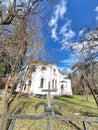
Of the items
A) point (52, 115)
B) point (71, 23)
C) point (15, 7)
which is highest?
point (71, 23)

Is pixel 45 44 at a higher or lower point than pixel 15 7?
lower

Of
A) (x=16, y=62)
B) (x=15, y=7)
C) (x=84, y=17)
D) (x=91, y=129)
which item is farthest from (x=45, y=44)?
(x=91, y=129)

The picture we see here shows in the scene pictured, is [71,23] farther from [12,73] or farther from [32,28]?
[12,73]

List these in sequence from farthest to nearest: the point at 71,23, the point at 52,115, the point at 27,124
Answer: the point at 71,23 < the point at 27,124 < the point at 52,115

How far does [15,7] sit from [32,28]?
1.97m

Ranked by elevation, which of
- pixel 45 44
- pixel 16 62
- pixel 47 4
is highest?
pixel 47 4

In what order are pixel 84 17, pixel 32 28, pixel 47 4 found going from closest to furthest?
pixel 32 28 < pixel 47 4 < pixel 84 17

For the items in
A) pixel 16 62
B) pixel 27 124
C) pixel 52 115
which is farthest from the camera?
pixel 27 124

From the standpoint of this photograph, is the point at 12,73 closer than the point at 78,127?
Yes

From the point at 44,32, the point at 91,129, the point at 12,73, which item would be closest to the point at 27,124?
the point at 91,129

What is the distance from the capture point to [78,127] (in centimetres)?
A: 809

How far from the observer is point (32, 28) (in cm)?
661

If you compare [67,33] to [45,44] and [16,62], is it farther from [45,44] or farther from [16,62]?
[16,62]

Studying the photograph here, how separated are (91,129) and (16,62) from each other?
20.2 feet
